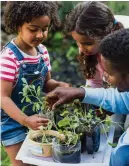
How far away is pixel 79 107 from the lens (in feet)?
5.24

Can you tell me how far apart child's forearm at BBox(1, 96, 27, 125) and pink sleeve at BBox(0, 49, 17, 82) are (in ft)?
0.31

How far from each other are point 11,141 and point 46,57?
17.4 inches

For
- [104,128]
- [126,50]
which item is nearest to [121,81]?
[126,50]

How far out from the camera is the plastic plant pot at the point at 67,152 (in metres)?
1.43

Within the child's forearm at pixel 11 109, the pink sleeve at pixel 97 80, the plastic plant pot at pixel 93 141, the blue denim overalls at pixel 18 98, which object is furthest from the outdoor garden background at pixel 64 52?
the plastic plant pot at pixel 93 141

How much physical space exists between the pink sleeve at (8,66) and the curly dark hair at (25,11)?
0.55 feet

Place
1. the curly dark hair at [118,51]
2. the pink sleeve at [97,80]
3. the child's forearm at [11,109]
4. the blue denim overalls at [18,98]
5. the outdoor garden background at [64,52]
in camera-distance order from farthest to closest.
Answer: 1. the outdoor garden background at [64,52]
2. the pink sleeve at [97,80]
3. the blue denim overalls at [18,98]
4. the child's forearm at [11,109]
5. the curly dark hair at [118,51]

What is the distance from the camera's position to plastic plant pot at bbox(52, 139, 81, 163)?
143cm

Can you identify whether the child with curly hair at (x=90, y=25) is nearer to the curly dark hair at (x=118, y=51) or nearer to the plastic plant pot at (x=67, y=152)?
the curly dark hair at (x=118, y=51)

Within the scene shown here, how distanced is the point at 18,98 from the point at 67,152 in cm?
52

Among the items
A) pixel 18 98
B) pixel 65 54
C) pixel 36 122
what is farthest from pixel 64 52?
pixel 36 122

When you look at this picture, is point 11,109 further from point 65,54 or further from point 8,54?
point 65,54

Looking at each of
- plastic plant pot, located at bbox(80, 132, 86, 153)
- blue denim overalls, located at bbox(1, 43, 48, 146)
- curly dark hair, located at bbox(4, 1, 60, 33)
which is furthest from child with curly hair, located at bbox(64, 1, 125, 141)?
plastic plant pot, located at bbox(80, 132, 86, 153)

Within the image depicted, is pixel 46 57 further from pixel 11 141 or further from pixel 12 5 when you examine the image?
pixel 11 141
